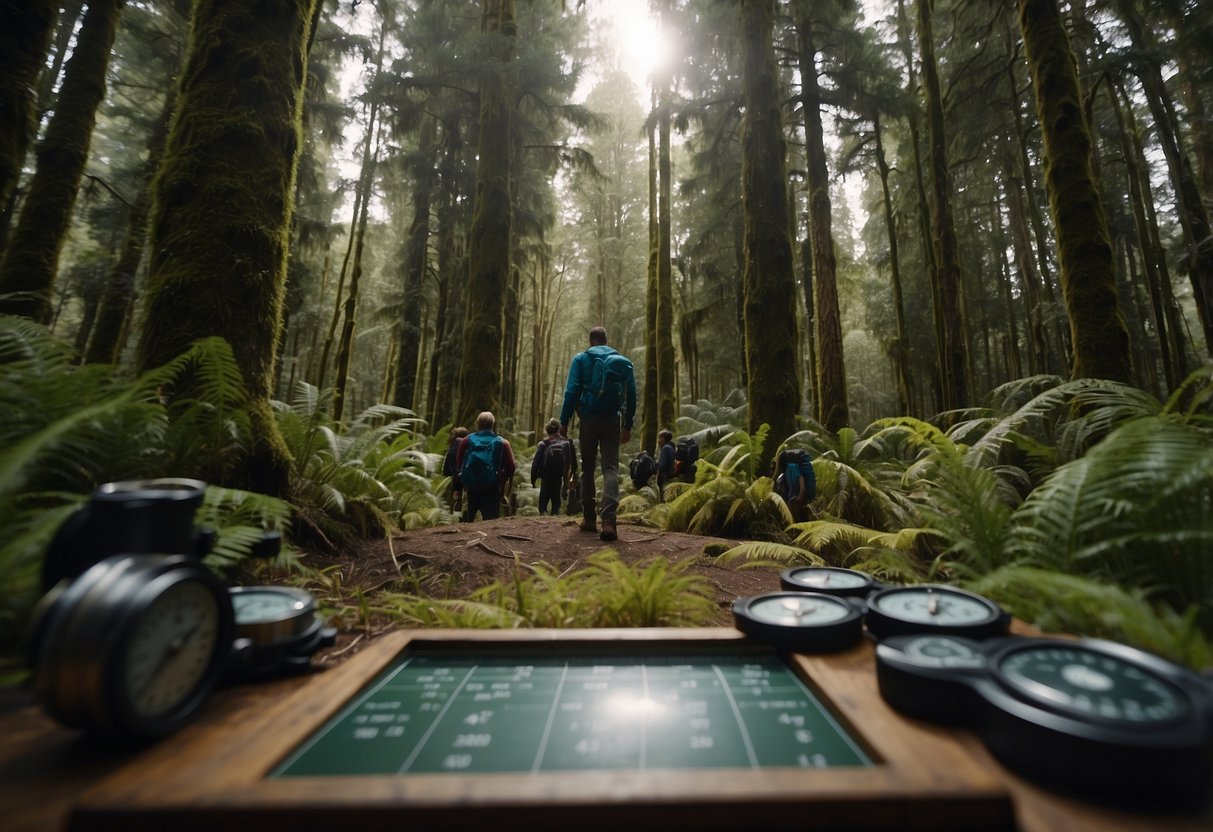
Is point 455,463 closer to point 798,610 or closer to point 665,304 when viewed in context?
point 798,610

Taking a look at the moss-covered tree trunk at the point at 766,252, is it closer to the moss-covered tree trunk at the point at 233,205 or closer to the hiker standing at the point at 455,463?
the hiker standing at the point at 455,463

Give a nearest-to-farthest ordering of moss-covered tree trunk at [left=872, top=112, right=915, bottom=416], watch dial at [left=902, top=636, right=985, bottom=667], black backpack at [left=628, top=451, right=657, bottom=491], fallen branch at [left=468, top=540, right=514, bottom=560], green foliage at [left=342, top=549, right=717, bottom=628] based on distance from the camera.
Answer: watch dial at [left=902, top=636, right=985, bottom=667] → green foliage at [left=342, top=549, right=717, bottom=628] → fallen branch at [left=468, top=540, right=514, bottom=560] → black backpack at [left=628, top=451, right=657, bottom=491] → moss-covered tree trunk at [left=872, top=112, right=915, bottom=416]

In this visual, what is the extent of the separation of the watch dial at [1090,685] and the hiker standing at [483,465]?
20.3ft

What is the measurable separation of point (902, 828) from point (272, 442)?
150 inches

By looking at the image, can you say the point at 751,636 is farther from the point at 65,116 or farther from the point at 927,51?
the point at 927,51

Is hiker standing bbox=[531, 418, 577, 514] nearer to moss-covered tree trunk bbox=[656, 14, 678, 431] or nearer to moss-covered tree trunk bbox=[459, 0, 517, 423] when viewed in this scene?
moss-covered tree trunk bbox=[459, 0, 517, 423]

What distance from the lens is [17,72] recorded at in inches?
152

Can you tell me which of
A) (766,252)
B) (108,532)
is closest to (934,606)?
(108,532)

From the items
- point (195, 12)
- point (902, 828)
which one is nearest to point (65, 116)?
point (195, 12)

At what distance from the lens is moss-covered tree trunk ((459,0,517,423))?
8734 mm

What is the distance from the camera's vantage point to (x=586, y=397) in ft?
17.8

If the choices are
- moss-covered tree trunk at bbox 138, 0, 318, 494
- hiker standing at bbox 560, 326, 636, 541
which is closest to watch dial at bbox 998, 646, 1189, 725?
moss-covered tree trunk at bbox 138, 0, 318, 494

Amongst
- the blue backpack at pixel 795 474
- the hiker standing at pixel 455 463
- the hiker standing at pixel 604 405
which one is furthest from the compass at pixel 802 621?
the hiker standing at pixel 455 463

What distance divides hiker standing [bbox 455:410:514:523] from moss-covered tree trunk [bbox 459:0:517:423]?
165 cm
